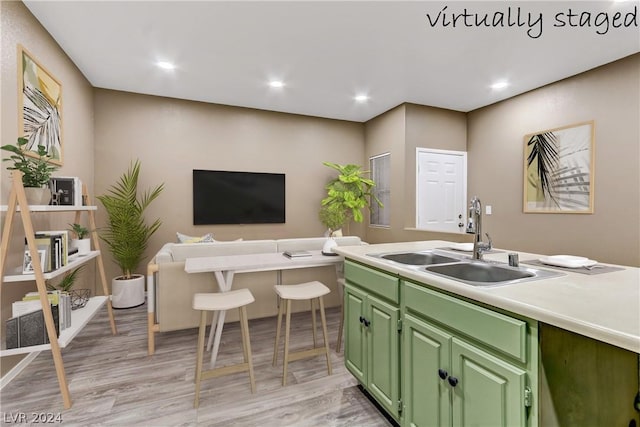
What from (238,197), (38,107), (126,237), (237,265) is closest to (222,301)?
(237,265)

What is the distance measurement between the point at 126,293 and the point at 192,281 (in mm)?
1706

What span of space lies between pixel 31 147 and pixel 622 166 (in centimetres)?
538

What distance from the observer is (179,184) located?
14.8 feet

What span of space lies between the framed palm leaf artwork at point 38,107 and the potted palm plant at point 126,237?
87cm

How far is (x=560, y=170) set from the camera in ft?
11.9

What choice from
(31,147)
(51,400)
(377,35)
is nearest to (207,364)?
(51,400)

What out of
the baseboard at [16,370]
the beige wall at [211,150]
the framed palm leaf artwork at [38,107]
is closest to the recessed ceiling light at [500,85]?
the beige wall at [211,150]

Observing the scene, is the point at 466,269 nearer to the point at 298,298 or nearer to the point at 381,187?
the point at 298,298

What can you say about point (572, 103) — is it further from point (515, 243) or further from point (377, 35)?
point (377, 35)

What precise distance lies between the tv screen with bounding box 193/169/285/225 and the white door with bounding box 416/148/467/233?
7.24 ft

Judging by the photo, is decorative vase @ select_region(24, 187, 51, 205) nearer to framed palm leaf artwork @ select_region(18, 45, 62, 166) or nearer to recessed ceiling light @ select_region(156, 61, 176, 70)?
framed palm leaf artwork @ select_region(18, 45, 62, 166)

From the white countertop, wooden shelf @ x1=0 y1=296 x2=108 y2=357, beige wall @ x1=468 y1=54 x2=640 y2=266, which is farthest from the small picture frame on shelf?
beige wall @ x1=468 y1=54 x2=640 y2=266

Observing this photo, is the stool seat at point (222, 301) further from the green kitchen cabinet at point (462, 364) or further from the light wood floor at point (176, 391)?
the green kitchen cabinet at point (462, 364)

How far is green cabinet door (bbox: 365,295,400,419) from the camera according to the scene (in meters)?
1.54
